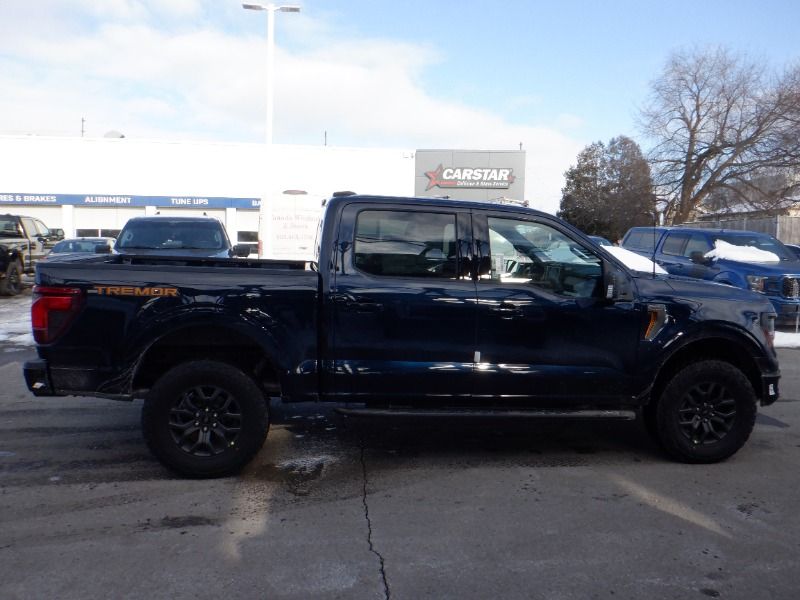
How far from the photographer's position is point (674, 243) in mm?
14758

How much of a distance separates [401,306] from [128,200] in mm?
35178

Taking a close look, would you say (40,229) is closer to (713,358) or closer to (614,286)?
(614,286)

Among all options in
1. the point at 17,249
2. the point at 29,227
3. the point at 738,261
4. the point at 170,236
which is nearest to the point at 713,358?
the point at 170,236

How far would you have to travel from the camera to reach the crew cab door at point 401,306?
16.5 ft

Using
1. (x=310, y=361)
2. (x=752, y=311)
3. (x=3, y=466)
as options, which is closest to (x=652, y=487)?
(x=752, y=311)

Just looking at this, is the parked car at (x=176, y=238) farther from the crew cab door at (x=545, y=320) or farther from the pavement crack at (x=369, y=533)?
the crew cab door at (x=545, y=320)

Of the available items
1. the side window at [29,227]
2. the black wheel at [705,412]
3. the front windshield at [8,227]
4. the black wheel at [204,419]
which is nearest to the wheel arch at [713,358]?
the black wheel at [705,412]

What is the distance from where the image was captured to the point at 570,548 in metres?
4.10

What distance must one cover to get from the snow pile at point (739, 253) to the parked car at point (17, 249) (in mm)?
14385

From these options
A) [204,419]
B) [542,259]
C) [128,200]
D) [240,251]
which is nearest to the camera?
[204,419]

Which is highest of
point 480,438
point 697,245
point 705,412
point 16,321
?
point 697,245

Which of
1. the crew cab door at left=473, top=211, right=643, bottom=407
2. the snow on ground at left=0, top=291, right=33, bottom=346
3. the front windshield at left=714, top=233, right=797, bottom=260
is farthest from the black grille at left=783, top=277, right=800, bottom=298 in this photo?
the snow on ground at left=0, top=291, right=33, bottom=346

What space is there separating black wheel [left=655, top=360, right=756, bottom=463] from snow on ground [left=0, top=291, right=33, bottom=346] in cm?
905

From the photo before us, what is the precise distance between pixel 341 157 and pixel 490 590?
114 feet
